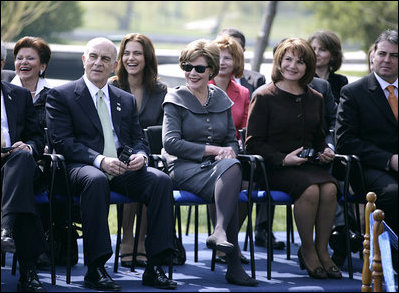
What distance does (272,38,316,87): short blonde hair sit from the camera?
7.24m

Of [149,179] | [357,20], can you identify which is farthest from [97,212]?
[357,20]

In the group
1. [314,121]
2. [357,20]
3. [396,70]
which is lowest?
[314,121]

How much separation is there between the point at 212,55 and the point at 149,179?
3.93 feet

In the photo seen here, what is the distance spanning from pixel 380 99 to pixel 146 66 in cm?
198

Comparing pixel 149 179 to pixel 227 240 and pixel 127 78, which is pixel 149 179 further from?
pixel 127 78

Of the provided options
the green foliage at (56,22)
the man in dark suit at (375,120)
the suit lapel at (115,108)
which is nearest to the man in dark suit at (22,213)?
the suit lapel at (115,108)

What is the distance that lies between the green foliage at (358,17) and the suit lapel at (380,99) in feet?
41.2

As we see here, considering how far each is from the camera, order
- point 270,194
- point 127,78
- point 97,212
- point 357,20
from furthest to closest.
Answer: point 357,20, point 127,78, point 270,194, point 97,212

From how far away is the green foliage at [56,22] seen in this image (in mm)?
21447

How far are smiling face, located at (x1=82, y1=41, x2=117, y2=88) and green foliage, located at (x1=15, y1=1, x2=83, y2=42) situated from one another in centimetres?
1438

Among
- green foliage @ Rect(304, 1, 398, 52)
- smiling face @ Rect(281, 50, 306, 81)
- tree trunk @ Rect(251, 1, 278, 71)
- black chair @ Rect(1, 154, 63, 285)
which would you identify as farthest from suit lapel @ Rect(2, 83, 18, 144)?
green foliage @ Rect(304, 1, 398, 52)

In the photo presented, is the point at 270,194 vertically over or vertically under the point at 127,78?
under

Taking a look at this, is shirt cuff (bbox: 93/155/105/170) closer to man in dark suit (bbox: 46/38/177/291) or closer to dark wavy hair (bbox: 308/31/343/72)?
man in dark suit (bbox: 46/38/177/291)

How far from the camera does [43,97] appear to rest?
733cm
